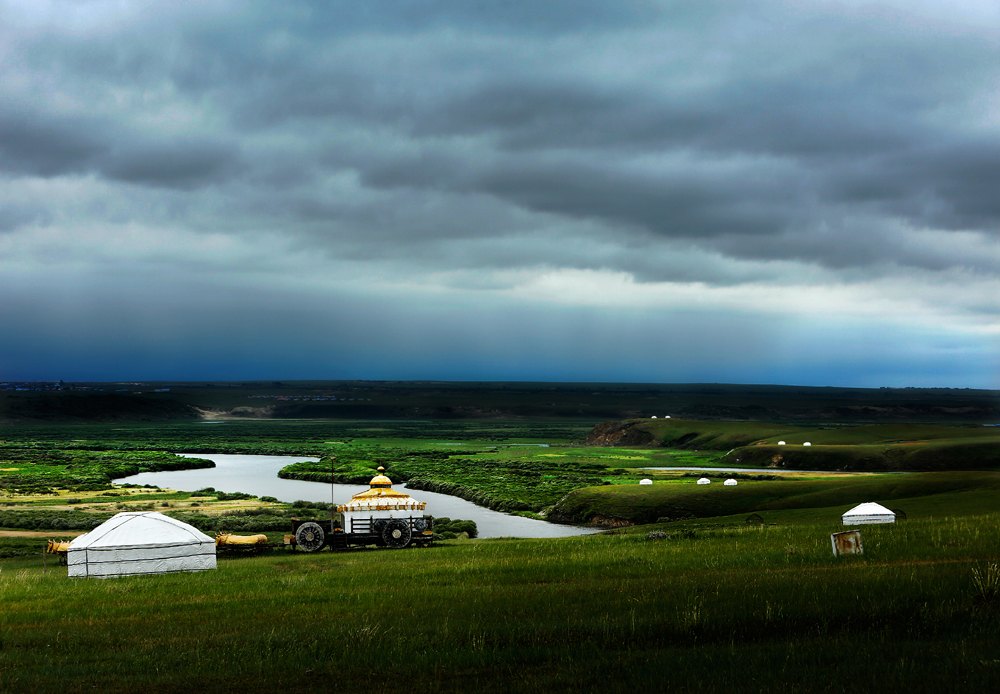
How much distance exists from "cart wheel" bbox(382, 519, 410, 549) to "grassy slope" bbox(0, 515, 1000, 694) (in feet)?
64.7

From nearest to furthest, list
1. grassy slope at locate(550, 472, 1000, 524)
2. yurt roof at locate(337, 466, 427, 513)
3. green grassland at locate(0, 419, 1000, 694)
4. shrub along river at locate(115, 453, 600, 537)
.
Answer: green grassland at locate(0, 419, 1000, 694)
yurt roof at locate(337, 466, 427, 513)
grassy slope at locate(550, 472, 1000, 524)
shrub along river at locate(115, 453, 600, 537)

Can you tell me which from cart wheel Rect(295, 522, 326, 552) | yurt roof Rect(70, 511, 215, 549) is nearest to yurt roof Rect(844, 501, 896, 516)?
cart wheel Rect(295, 522, 326, 552)

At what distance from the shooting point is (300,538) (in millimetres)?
44875

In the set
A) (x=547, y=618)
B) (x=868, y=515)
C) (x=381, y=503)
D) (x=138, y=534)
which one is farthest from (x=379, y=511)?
(x=547, y=618)

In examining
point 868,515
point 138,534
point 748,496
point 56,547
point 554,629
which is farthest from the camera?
point 748,496

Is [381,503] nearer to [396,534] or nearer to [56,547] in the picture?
[396,534]

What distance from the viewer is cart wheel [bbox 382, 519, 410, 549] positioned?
155 feet

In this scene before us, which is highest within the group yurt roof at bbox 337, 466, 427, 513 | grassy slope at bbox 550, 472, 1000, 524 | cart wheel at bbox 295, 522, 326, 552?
yurt roof at bbox 337, 466, 427, 513

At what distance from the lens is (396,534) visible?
4741 centimetres

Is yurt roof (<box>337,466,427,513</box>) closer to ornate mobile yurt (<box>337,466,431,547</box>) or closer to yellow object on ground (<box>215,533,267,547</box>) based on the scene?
ornate mobile yurt (<box>337,466,431,547</box>)

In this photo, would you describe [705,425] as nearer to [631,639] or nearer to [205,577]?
[205,577]

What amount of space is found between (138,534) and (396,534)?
48.2ft

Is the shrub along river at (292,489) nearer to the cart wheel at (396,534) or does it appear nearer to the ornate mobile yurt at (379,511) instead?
the ornate mobile yurt at (379,511)

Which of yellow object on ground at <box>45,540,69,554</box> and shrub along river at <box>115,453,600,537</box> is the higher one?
yellow object on ground at <box>45,540,69,554</box>
